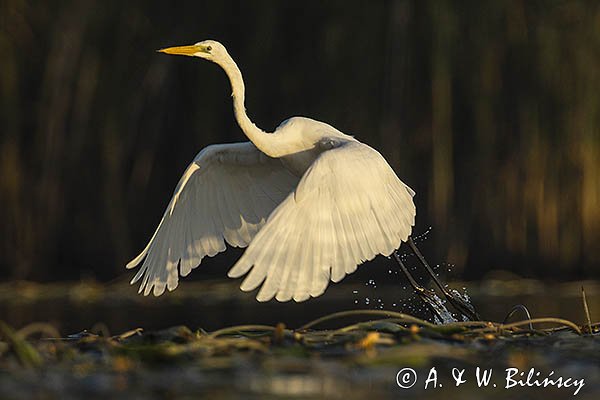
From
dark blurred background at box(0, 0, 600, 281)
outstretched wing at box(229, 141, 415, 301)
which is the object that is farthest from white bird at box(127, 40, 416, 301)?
dark blurred background at box(0, 0, 600, 281)

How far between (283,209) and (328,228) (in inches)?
8.4

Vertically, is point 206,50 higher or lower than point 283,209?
higher

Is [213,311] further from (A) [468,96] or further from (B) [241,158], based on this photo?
(A) [468,96]

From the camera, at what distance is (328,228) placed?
4.98 metres

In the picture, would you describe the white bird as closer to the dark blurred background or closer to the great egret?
the great egret

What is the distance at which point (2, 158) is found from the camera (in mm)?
9266

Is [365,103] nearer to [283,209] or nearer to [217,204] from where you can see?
[217,204]

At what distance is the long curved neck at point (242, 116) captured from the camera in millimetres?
5840

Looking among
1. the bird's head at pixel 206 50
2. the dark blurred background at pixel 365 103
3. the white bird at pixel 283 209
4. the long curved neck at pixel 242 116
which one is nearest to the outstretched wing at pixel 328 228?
the white bird at pixel 283 209
